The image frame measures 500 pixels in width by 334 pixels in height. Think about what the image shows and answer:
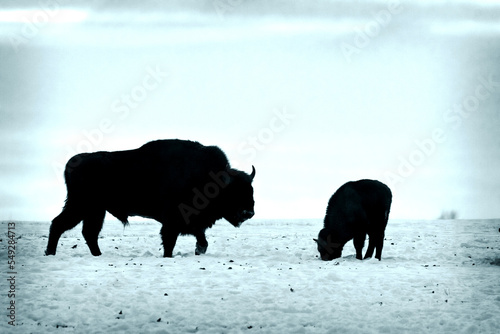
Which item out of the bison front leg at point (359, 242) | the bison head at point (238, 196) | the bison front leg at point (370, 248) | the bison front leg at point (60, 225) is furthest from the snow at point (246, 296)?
the bison front leg at point (370, 248)

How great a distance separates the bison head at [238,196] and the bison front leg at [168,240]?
1.53 metres

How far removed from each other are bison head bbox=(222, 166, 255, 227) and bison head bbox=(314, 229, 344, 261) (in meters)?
1.89

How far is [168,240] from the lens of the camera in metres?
13.6

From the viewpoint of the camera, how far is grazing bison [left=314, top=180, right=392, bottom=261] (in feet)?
49.8

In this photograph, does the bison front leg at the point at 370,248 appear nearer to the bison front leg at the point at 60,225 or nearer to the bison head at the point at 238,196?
the bison head at the point at 238,196

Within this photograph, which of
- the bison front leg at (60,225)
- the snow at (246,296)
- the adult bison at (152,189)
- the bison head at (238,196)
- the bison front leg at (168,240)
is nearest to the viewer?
the snow at (246,296)

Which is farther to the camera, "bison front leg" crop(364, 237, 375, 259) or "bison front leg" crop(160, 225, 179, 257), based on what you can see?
"bison front leg" crop(364, 237, 375, 259)

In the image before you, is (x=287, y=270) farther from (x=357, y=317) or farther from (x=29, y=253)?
(x=29, y=253)

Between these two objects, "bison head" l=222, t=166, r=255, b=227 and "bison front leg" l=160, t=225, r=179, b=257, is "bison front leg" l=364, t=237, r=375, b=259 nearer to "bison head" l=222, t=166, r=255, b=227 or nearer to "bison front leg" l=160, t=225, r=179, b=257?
"bison head" l=222, t=166, r=255, b=227

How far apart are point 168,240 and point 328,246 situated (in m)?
3.94

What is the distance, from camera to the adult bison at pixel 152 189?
1415 centimetres

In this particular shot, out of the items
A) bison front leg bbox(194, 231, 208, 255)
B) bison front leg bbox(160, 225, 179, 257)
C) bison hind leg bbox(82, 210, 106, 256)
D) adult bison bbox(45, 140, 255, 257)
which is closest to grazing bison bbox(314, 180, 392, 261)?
adult bison bbox(45, 140, 255, 257)

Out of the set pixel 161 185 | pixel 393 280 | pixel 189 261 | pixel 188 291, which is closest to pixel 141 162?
pixel 161 185

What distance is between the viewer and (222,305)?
27.9ft
